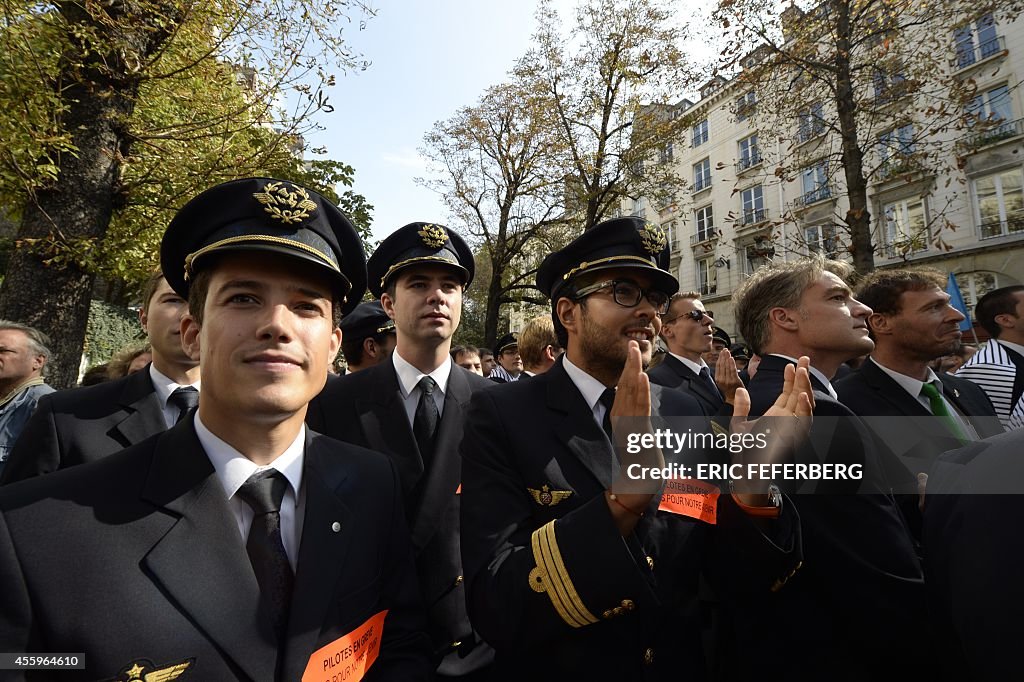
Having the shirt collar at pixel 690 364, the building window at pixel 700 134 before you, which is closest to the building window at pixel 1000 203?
the building window at pixel 700 134

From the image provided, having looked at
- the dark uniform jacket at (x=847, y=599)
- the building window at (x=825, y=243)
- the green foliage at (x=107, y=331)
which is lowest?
the dark uniform jacket at (x=847, y=599)

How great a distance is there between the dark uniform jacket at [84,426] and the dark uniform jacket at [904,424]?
3.93 m

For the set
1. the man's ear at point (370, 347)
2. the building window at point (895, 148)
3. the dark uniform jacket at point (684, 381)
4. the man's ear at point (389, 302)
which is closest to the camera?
the man's ear at point (389, 302)

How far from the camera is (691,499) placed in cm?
217

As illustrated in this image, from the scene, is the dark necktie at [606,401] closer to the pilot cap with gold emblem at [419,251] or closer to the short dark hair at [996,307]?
→ the pilot cap with gold emblem at [419,251]

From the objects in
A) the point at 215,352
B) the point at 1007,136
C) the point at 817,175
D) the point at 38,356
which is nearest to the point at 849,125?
the point at 215,352

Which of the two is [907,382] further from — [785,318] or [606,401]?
[606,401]

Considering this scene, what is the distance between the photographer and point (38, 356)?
4672 mm

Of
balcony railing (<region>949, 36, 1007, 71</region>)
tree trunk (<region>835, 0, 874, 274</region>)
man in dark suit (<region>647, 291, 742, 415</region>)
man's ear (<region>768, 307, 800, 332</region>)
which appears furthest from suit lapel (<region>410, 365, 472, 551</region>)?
balcony railing (<region>949, 36, 1007, 71</region>)

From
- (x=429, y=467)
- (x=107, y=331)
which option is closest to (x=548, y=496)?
(x=429, y=467)

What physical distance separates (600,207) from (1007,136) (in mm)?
16994

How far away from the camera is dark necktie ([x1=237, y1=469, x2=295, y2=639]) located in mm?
1538

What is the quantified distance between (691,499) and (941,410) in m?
2.59

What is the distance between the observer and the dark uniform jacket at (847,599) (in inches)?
88.2
